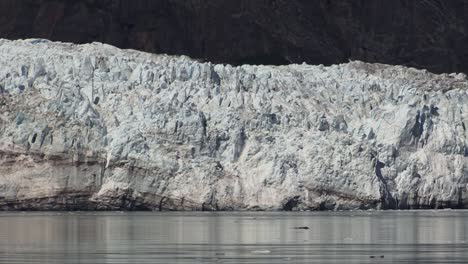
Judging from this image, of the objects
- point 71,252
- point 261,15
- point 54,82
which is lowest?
point 71,252

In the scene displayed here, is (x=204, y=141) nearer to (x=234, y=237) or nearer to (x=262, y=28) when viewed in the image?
(x=234, y=237)

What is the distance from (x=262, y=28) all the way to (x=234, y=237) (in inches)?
1042

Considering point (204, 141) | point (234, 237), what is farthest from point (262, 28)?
point (234, 237)

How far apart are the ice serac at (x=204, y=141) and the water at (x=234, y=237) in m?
0.61

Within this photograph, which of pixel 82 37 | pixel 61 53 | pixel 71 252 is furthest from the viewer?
pixel 82 37

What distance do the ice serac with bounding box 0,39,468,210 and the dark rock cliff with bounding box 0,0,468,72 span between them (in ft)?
35.0

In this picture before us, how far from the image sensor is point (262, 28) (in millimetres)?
59812

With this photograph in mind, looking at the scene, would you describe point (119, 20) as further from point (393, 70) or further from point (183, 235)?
point (183, 235)

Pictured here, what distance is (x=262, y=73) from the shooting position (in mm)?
48969

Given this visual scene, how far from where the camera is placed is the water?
91.4 ft

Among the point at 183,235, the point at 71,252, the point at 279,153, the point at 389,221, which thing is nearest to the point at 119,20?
the point at 279,153

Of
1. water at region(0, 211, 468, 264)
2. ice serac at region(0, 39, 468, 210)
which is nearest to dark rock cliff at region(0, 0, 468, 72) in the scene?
ice serac at region(0, 39, 468, 210)

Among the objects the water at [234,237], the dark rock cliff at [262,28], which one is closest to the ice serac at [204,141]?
the water at [234,237]

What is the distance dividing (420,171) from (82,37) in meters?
17.7
